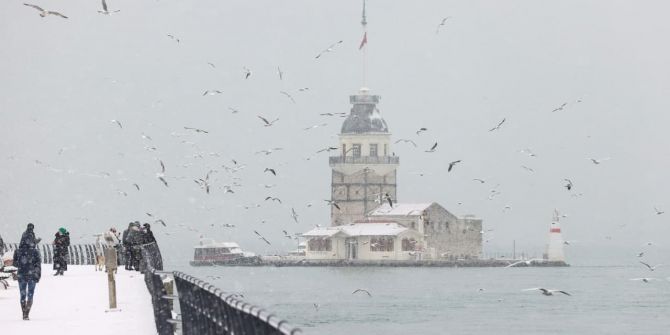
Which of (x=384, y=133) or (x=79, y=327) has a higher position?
(x=384, y=133)

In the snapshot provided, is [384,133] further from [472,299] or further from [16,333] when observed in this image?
[16,333]

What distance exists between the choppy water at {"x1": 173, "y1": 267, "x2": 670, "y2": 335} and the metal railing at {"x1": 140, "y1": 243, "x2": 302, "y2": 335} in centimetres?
6531

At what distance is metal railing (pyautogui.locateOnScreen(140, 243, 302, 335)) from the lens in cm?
950

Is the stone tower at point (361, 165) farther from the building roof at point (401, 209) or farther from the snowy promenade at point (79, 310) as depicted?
the snowy promenade at point (79, 310)

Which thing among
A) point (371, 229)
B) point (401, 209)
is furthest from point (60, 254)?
point (401, 209)

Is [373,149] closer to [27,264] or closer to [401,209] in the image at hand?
[401,209]

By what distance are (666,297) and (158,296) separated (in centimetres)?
14217

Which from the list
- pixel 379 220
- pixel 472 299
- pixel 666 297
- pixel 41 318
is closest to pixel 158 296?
pixel 41 318

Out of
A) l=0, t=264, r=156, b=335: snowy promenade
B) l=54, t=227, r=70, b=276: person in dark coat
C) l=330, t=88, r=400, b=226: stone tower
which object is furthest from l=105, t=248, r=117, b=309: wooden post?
l=330, t=88, r=400, b=226: stone tower

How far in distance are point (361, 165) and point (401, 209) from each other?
9.03 m

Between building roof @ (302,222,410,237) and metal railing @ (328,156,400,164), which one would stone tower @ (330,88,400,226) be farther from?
building roof @ (302,222,410,237)

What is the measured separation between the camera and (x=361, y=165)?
18188cm

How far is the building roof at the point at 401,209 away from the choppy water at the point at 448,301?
275 inches

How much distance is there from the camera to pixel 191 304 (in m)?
15.2
